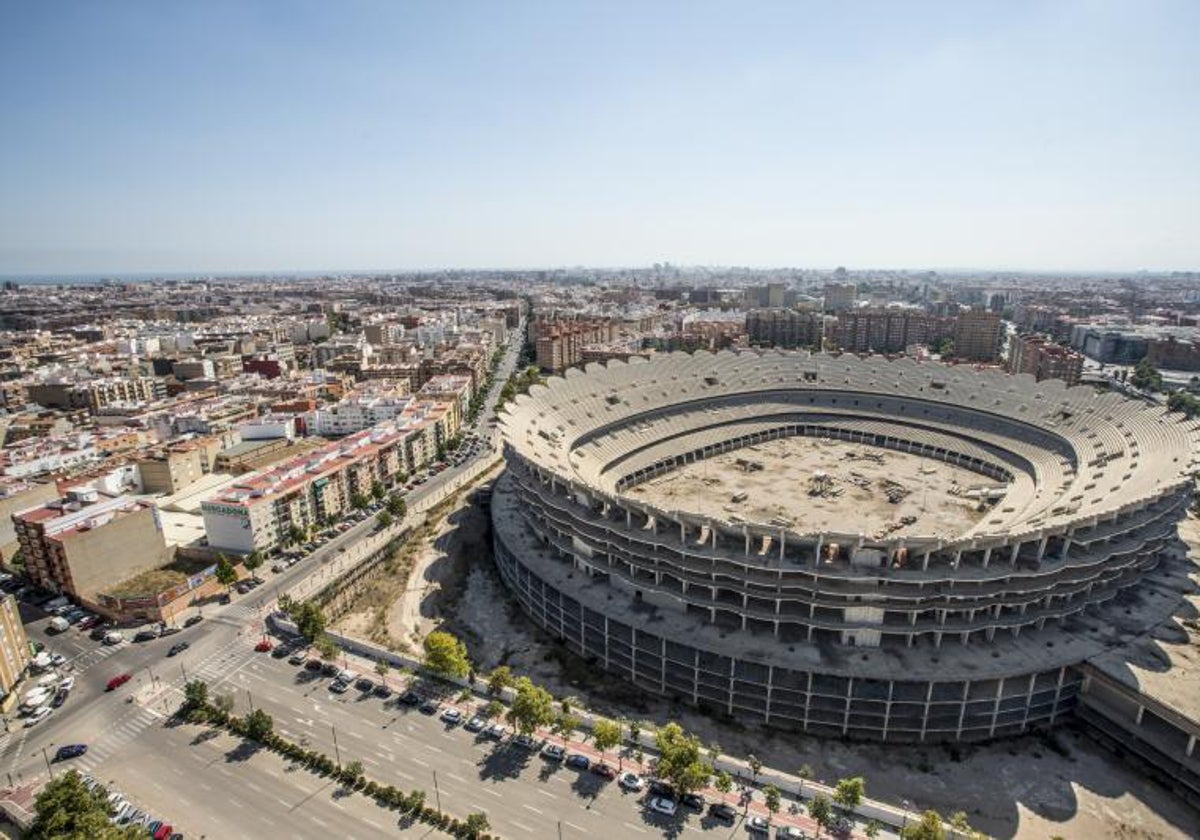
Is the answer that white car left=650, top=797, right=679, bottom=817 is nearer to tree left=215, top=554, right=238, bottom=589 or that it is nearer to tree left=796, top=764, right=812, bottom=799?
tree left=796, top=764, right=812, bottom=799

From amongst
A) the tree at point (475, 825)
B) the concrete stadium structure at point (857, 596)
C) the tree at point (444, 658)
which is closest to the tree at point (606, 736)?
the tree at point (475, 825)

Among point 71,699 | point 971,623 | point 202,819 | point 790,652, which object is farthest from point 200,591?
point 971,623

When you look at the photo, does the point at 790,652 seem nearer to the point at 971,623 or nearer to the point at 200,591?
the point at 971,623

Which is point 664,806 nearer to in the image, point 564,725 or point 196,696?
point 564,725

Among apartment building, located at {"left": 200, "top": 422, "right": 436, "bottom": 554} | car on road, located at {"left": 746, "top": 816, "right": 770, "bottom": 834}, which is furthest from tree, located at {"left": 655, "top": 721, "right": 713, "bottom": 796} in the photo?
apartment building, located at {"left": 200, "top": 422, "right": 436, "bottom": 554}

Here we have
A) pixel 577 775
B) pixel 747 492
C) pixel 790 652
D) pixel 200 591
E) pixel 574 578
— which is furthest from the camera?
pixel 747 492
